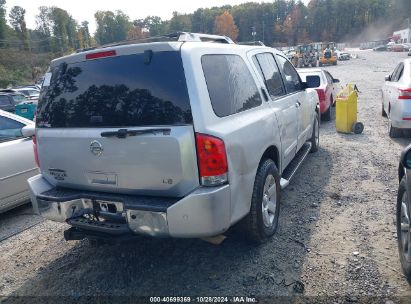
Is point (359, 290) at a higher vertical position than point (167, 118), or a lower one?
lower

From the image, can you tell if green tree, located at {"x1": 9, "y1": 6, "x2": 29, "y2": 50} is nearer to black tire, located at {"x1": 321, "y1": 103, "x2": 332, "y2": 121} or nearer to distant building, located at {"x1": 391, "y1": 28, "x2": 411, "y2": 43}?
black tire, located at {"x1": 321, "y1": 103, "x2": 332, "y2": 121}

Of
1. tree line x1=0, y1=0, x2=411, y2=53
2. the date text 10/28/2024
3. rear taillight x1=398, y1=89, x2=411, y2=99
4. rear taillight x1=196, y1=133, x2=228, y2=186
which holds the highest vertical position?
tree line x1=0, y1=0, x2=411, y2=53

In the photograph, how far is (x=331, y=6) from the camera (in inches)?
4828

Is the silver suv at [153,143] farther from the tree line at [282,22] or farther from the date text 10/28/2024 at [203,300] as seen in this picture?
the tree line at [282,22]

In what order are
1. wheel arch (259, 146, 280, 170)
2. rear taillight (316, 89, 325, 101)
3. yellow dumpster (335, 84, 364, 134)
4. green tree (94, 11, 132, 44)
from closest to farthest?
1. wheel arch (259, 146, 280, 170)
2. yellow dumpster (335, 84, 364, 134)
3. rear taillight (316, 89, 325, 101)
4. green tree (94, 11, 132, 44)

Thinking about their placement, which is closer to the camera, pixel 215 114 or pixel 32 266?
pixel 215 114

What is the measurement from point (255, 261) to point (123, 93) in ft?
6.38

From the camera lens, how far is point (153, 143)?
268cm

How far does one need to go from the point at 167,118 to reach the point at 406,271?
2.25 metres

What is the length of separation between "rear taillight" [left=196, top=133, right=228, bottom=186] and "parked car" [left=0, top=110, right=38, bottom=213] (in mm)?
2889

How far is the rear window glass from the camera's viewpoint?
2.71 meters

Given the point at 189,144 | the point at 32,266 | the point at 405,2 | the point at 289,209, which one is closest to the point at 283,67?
the point at 289,209

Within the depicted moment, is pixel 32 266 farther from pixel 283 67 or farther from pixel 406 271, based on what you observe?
pixel 283 67

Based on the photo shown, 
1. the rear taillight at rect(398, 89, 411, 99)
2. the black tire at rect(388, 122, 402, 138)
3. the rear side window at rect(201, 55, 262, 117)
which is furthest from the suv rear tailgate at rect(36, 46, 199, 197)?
the black tire at rect(388, 122, 402, 138)
